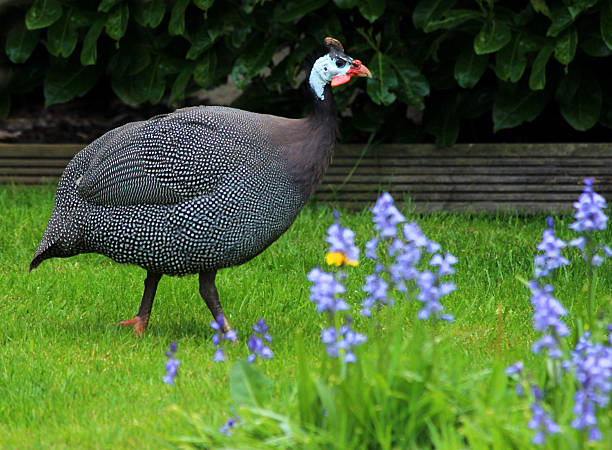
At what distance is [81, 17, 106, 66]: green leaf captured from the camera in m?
6.34

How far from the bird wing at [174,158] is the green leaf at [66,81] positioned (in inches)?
114

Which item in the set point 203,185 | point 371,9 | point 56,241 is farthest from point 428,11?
point 56,241

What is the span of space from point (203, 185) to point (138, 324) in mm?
768

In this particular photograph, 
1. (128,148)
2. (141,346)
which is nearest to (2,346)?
(141,346)

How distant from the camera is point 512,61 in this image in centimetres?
579

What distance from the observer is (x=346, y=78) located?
13.2 ft

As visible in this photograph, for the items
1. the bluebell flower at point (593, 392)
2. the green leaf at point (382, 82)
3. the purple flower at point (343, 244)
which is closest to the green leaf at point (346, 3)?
the green leaf at point (382, 82)

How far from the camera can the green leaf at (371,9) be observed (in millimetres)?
5836

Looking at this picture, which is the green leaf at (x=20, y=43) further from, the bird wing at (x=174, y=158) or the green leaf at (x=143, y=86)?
the bird wing at (x=174, y=158)

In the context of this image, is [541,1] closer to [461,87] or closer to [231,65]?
[461,87]

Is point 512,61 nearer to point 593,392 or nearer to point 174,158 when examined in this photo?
point 174,158

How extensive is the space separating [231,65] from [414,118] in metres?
1.64

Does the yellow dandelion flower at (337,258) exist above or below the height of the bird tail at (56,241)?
below

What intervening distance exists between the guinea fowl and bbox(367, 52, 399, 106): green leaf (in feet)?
6.09
